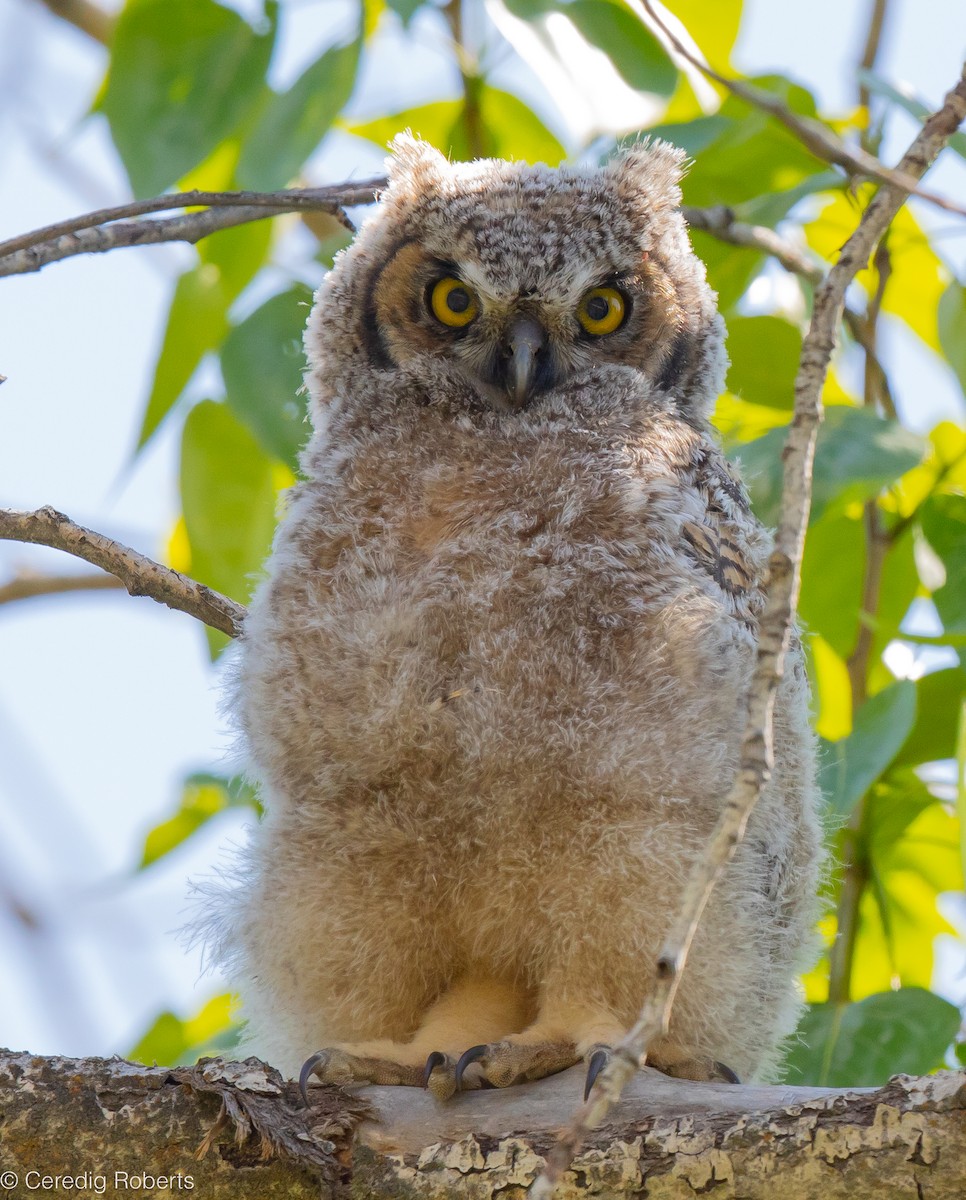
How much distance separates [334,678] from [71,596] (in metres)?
2.57

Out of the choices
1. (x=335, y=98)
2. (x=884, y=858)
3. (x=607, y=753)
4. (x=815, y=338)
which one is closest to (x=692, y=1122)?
(x=607, y=753)

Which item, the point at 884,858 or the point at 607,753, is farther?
the point at 884,858

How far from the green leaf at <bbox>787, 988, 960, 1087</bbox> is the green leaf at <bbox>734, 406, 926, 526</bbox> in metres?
0.93

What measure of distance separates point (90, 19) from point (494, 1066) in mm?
4349

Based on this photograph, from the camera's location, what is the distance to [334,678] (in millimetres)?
2039

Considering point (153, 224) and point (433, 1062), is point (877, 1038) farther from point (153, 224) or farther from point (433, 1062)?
point (153, 224)

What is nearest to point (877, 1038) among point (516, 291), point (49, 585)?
point (516, 291)

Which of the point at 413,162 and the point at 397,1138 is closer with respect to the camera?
the point at 397,1138

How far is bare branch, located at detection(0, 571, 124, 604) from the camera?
14.1 feet

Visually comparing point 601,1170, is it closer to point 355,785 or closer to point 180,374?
point 355,785

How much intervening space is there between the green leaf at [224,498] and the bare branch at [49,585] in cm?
82

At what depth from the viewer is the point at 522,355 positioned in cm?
239

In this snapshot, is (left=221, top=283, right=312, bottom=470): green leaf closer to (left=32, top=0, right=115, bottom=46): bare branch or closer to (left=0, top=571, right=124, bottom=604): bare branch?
(left=0, top=571, right=124, bottom=604): bare branch

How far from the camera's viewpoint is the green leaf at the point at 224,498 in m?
3.41
